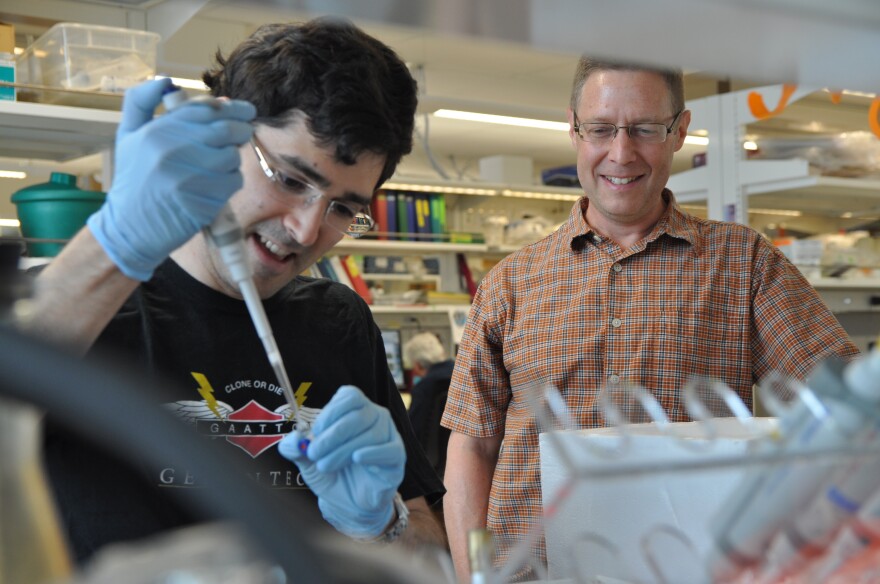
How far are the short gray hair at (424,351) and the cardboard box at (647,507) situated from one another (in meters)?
4.45

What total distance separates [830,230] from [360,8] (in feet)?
17.1

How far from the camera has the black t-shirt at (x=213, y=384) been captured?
1.17m

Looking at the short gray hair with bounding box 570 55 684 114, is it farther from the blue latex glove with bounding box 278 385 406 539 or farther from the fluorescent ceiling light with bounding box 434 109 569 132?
the fluorescent ceiling light with bounding box 434 109 569 132

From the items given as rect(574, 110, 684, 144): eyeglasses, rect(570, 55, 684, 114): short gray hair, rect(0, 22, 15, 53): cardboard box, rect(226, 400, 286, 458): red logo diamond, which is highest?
rect(0, 22, 15, 53): cardboard box

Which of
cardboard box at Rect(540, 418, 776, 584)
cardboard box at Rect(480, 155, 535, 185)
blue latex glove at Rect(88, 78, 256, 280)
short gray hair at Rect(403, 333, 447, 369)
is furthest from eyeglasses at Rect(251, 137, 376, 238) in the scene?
cardboard box at Rect(480, 155, 535, 185)

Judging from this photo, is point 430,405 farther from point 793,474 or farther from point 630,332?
point 793,474

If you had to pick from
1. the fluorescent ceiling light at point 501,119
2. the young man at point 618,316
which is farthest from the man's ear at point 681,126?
the fluorescent ceiling light at point 501,119

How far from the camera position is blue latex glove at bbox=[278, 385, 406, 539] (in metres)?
0.90

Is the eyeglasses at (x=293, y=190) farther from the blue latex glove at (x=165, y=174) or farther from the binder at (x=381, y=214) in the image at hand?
the binder at (x=381, y=214)

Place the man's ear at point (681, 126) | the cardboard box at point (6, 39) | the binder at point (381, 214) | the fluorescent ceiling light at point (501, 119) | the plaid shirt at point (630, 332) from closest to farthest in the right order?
1. the plaid shirt at point (630, 332)
2. the man's ear at point (681, 126)
3. the cardboard box at point (6, 39)
4. the binder at point (381, 214)
5. the fluorescent ceiling light at point (501, 119)

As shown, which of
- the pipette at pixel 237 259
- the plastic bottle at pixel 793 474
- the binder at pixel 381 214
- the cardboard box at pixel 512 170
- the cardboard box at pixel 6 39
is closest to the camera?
the plastic bottle at pixel 793 474

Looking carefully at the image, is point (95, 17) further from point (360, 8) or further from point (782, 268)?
point (360, 8)

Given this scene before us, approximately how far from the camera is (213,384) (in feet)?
4.34

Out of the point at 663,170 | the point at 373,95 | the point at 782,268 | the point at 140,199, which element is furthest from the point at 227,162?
the point at 782,268
